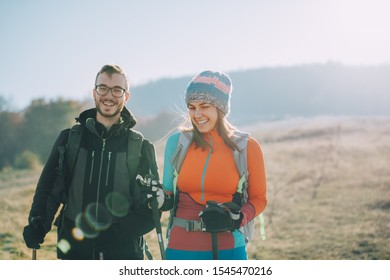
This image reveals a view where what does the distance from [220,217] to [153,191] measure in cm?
58

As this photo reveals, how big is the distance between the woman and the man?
37 centimetres

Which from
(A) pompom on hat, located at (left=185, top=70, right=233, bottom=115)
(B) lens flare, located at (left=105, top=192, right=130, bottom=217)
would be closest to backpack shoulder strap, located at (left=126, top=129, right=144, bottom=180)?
(B) lens flare, located at (left=105, top=192, right=130, bottom=217)

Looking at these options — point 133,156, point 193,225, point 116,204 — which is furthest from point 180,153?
point 116,204

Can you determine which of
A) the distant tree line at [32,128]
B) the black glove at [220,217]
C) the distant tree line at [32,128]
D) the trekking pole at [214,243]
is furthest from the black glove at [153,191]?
the distant tree line at [32,128]

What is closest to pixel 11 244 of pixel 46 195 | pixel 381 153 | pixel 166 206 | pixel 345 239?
pixel 46 195

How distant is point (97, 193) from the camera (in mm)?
3604

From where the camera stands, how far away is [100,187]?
11.8 ft

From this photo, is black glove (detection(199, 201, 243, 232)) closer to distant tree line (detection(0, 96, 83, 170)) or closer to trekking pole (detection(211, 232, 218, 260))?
trekking pole (detection(211, 232, 218, 260))

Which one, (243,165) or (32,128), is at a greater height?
(32,128)

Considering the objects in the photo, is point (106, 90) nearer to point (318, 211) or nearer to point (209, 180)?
point (209, 180)

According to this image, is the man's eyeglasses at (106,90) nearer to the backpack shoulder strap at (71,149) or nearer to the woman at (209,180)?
the backpack shoulder strap at (71,149)

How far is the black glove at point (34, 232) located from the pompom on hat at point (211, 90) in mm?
1562

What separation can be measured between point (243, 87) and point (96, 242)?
118 meters

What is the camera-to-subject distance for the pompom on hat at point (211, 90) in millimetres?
3434
